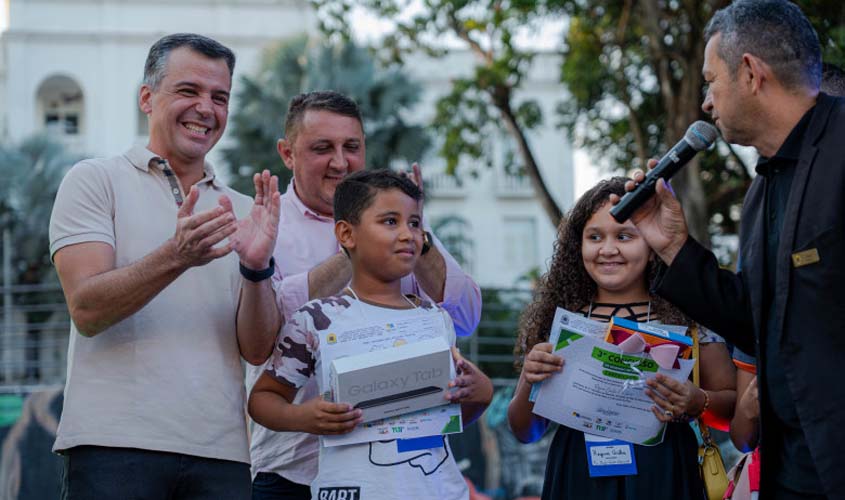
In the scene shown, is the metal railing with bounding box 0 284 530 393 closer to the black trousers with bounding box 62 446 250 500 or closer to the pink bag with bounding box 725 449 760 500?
the pink bag with bounding box 725 449 760 500

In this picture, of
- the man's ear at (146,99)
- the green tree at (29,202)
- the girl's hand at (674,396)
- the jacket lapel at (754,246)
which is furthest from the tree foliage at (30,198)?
the jacket lapel at (754,246)

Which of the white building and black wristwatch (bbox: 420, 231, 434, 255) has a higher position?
the white building

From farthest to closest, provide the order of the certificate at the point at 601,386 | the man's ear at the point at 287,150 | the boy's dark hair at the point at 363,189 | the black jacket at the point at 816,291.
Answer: the man's ear at the point at 287,150
the boy's dark hair at the point at 363,189
the certificate at the point at 601,386
the black jacket at the point at 816,291

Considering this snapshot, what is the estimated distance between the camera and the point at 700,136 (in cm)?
300

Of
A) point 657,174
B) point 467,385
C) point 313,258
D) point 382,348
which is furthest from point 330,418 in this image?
point 657,174

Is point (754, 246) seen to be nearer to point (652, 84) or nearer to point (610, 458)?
point (610, 458)

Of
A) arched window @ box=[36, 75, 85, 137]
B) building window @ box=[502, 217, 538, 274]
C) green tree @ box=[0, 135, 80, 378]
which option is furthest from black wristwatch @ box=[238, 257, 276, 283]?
arched window @ box=[36, 75, 85, 137]

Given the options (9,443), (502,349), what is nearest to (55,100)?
(502,349)

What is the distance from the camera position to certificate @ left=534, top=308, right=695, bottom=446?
129 inches

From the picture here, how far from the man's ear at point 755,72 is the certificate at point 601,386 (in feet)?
3.01

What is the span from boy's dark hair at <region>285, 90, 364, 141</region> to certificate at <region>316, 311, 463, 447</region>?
994 millimetres

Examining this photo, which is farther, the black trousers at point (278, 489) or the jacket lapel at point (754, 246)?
the black trousers at point (278, 489)

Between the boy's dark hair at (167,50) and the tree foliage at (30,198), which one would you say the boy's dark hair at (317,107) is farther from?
the tree foliage at (30,198)

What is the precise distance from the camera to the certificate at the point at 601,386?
3.28 metres
